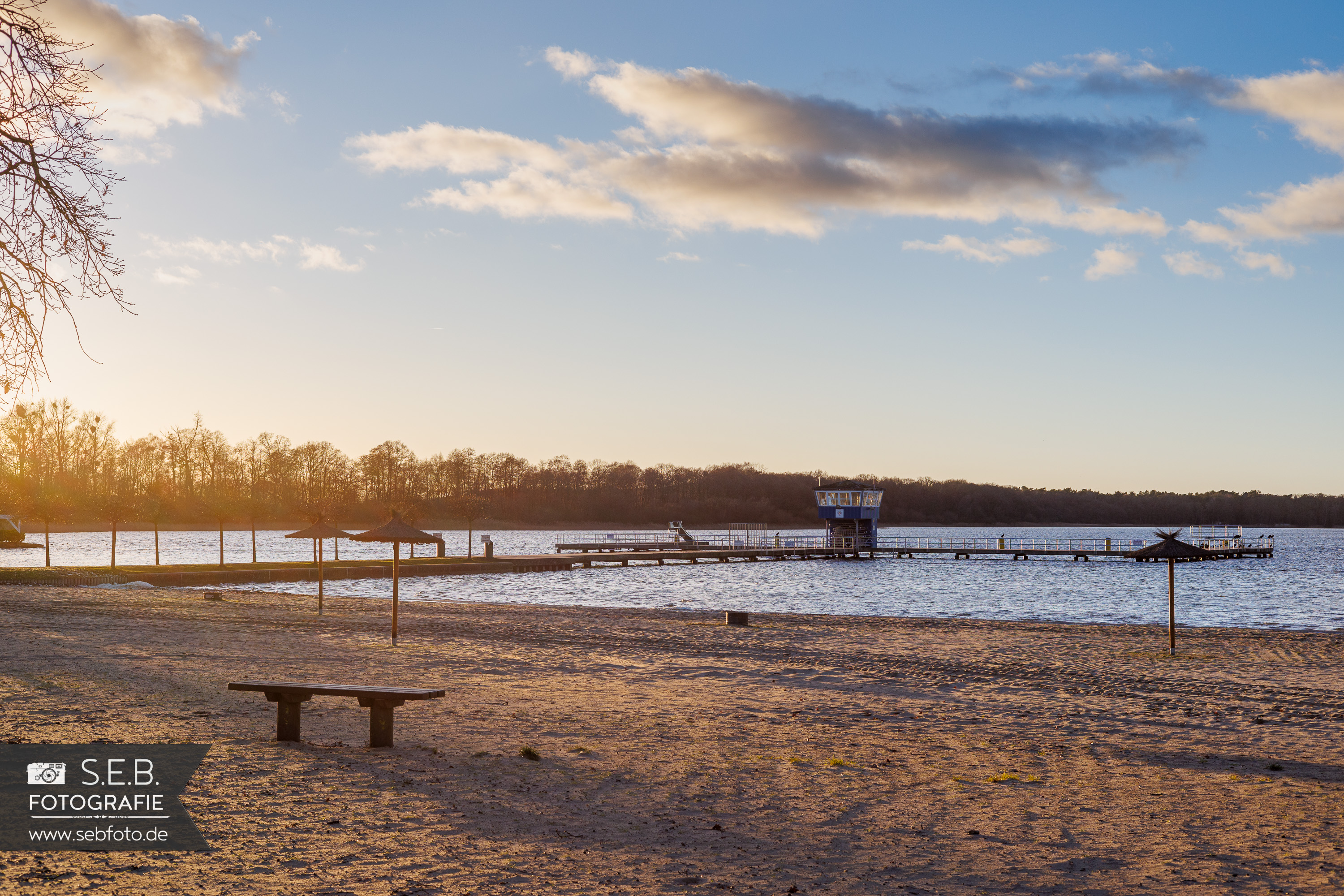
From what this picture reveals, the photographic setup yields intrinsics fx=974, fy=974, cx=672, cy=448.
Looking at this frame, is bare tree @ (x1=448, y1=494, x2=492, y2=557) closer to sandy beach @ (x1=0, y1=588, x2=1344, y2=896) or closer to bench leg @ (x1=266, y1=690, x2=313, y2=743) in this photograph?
sandy beach @ (x1=0, y1=588, x2=1344, y2=896)

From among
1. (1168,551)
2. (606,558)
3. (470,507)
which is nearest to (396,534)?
(1168,551)

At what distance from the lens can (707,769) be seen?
24.3 ft

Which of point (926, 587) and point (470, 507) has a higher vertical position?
point (470, 507)

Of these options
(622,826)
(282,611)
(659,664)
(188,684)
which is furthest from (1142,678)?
(282,611)

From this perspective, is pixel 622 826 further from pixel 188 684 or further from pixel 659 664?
pixel 659 664

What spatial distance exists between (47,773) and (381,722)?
220cm

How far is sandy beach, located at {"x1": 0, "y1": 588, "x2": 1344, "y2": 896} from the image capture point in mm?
4934

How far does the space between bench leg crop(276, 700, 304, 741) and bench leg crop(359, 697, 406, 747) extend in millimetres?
514

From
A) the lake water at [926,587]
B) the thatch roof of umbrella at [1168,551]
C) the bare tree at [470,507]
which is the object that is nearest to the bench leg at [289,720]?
the thatch roof of umbrella at [1168,551]

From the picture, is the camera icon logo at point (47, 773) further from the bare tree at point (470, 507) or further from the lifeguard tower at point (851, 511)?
the lifeguard tower at point (851, 511)

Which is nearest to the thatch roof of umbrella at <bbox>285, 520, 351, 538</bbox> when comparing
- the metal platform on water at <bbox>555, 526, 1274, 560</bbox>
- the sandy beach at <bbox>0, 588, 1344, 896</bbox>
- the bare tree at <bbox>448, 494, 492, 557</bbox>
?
the sandy beach at <bbox>0, 588, 1344, 896</bbox>

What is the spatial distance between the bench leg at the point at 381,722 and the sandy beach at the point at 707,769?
203 mm

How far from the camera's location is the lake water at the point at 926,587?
32.7 metres

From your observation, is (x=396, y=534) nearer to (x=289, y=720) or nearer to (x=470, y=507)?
(x=289, y=720)
